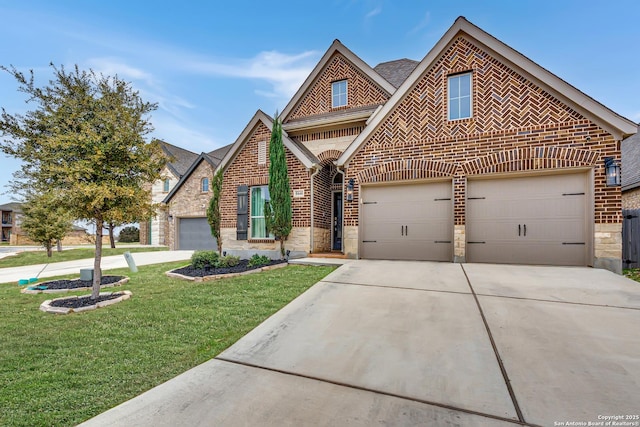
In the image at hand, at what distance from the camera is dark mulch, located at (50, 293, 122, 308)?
4.94m

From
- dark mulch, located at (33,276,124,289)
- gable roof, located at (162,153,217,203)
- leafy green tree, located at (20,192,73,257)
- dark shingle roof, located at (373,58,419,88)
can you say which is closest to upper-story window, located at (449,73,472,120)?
dark shingle roof, located at (373,58,419,88)

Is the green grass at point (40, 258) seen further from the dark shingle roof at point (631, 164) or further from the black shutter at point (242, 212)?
the dark shingle roof at point (631, 164)

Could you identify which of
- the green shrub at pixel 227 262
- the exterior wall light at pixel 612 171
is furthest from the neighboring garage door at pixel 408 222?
the green shrub at pixel 227 262

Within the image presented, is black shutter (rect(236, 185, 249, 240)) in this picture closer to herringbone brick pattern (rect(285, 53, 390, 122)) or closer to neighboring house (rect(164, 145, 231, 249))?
herringbone brick pattern (rect(285, 53, 390, 122))

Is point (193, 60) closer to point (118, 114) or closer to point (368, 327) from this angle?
point (118, 114)

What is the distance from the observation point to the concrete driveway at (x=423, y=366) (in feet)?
6.52

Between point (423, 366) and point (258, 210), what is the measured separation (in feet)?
28.1

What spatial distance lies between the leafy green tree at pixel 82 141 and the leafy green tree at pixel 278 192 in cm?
406

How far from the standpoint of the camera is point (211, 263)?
809cm

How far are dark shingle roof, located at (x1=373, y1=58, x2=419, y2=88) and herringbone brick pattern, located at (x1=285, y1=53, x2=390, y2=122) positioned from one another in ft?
5.25

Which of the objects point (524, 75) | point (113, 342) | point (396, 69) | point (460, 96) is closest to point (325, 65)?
point (396, 69)

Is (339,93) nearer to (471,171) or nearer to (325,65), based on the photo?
(325,65)

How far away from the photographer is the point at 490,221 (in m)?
7.40

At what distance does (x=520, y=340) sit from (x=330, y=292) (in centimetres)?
279
